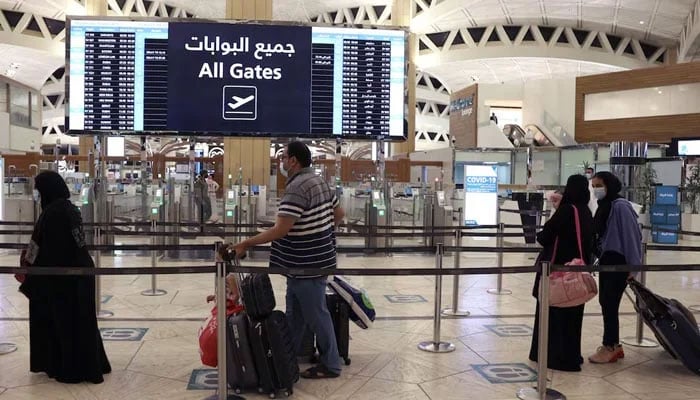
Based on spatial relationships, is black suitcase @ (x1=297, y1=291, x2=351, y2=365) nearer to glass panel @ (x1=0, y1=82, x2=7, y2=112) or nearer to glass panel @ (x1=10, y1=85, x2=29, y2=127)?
glass panel @ (x1=0, y1=82, x2=7, y2=112)

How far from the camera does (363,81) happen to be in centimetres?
836

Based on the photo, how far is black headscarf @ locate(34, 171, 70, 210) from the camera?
13.5 feet

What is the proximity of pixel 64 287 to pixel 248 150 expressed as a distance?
1317cm

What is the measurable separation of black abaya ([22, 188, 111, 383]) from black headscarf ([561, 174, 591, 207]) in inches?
130

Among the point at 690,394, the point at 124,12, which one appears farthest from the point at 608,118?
the point at 124,12

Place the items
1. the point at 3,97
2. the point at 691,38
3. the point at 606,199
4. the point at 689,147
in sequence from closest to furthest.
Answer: the point at 606,199
the point at 689,147
the point at 3,97
the point at 691,38

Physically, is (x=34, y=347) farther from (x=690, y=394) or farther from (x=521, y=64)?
(x=521, y=64)

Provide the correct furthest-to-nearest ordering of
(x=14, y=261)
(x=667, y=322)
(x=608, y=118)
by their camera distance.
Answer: (x=608, y=118)
(x=14, y=261)
(x=667, y=322)

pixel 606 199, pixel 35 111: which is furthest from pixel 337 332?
pixel 35 111

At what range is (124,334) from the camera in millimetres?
5523

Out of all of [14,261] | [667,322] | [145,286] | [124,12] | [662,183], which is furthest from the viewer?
[124,12]

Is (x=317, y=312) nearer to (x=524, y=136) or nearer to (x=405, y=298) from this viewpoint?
(x=405, y=298)

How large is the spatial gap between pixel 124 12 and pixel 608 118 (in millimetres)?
28558

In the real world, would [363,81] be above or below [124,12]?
below
